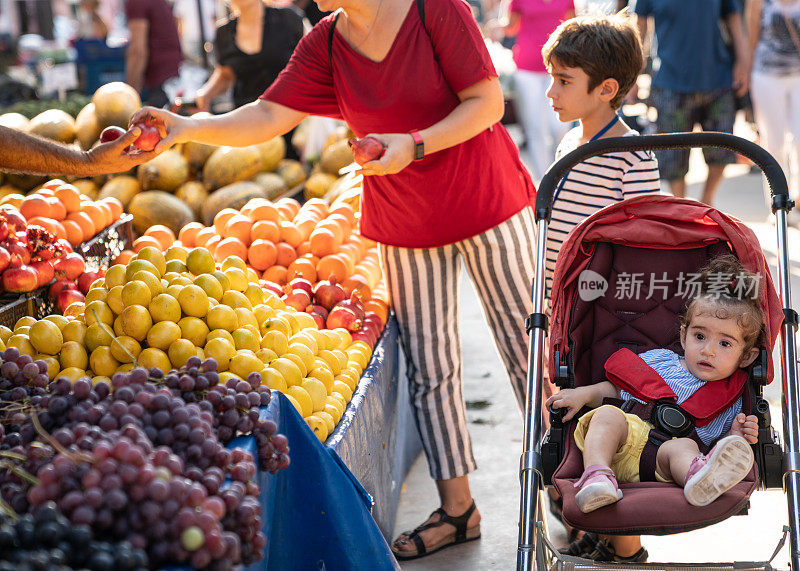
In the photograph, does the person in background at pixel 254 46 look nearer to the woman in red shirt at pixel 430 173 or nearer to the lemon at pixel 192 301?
the woman in red shirt at pixel 430 173

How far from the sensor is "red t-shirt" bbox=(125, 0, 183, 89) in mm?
6750

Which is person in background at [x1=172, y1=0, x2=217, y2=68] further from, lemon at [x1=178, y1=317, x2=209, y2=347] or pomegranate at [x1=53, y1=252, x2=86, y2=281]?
lemon at [x1=178, y1=317, x2=209, y2=347]

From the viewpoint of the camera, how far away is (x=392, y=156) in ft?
8.07

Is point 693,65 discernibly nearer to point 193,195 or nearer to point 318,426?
point 193,195

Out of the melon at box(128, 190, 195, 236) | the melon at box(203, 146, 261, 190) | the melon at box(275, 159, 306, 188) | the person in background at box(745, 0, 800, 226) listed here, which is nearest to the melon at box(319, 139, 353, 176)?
the melon at box(275, 159, 306, 188)

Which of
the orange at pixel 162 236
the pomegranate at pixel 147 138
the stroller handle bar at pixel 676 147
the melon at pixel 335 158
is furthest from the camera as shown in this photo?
the melon at pixel 335 158

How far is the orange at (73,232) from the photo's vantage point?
3.26m

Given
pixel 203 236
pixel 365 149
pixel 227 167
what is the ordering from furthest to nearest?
pixel 227 167 < pixel 203 236 < pixel 365 149

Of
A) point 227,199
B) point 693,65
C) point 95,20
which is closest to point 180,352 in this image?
point 227,199

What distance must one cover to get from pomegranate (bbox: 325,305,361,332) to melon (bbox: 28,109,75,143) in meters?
2.36

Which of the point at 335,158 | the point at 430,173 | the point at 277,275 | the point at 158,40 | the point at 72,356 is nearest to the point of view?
the point at 72,356

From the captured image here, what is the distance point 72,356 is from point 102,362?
0.08 metres

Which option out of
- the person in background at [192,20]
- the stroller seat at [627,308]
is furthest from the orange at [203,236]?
the person in background at [192,20]

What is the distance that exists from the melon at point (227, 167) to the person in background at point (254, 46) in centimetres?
47
